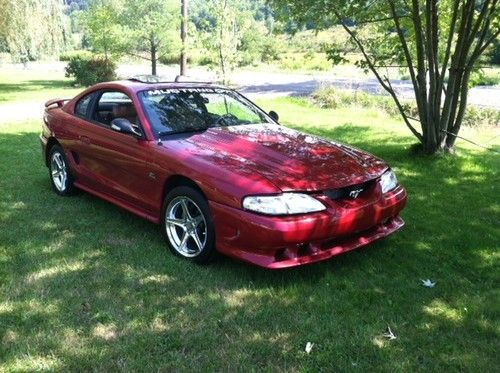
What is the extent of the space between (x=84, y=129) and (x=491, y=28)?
20.0 feet

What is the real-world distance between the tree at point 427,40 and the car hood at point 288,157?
3.51 meters

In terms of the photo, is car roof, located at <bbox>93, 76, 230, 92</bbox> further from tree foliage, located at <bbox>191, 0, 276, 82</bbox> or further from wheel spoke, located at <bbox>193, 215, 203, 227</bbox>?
tree foliage, located at <bbox>191, 0, 276, 82</bbox>

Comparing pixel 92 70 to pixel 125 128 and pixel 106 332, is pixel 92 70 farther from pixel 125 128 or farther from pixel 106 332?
pixel 106 332

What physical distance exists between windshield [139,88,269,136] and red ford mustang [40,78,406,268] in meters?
0.01

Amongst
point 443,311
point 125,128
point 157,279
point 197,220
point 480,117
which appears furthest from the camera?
point 480,117

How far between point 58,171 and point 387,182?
397cm

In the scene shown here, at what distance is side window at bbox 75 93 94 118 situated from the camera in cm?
600

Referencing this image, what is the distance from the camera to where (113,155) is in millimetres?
5281

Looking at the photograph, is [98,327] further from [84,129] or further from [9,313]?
[84,129]

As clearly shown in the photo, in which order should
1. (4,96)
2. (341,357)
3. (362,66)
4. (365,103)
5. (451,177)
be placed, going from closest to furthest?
(341,357)
(451,177)
(362,66)
(365,103)
(4,96)

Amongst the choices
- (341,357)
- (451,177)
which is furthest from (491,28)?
(341,357)

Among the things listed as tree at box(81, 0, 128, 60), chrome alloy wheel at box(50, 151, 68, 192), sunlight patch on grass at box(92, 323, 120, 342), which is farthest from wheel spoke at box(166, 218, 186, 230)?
tree at box(81, 0, 128, 60)

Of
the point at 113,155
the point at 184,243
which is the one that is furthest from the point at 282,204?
the point at 113,155

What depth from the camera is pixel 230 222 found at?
13.3 ft
